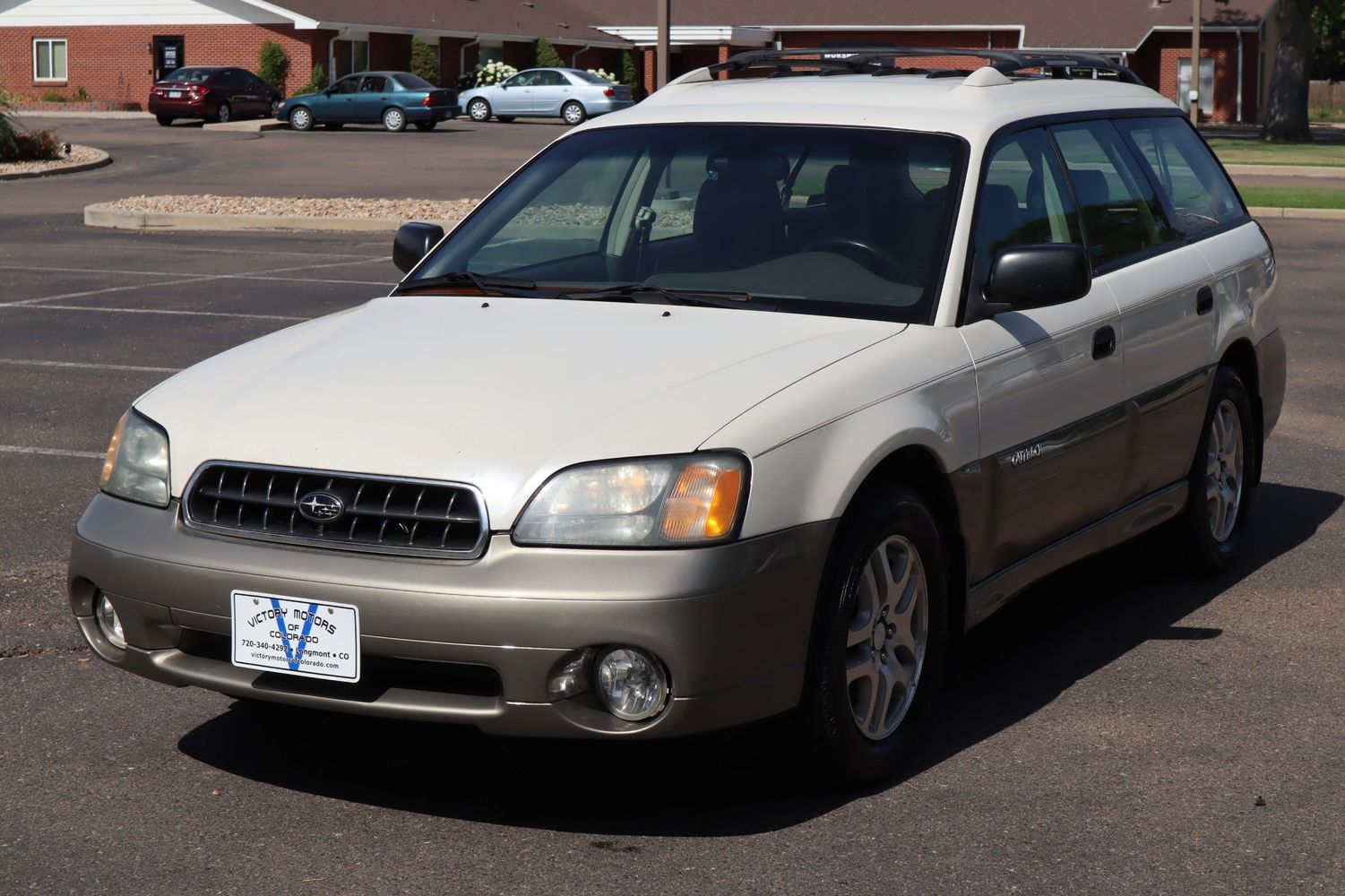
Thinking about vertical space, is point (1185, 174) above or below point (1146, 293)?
above

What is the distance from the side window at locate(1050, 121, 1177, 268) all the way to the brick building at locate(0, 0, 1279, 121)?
46.2 m

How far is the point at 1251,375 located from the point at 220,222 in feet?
55.5

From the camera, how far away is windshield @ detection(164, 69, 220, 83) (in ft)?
159

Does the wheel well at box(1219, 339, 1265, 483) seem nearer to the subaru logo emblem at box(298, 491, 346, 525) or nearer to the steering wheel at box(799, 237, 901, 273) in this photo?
the steering wheel at box(799, 237, 901, 273)

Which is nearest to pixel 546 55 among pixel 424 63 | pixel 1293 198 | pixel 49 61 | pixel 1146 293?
pixel 424 63

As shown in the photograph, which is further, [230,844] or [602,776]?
[602,776]

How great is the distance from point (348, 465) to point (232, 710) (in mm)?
1382

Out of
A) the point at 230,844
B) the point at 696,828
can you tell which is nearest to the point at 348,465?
the point at 230,844

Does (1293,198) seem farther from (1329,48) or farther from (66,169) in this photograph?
(1329,48)

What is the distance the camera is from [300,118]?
47.7m

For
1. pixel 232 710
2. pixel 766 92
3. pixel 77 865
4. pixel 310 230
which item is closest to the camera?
pixel 77 865

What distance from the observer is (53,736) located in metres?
4.86

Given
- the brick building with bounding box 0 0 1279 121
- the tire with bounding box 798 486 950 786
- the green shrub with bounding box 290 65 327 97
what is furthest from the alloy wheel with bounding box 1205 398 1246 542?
the green shrub with bounding box 290 65 327 97

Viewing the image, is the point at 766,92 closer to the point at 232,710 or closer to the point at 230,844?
the point at 232,710
